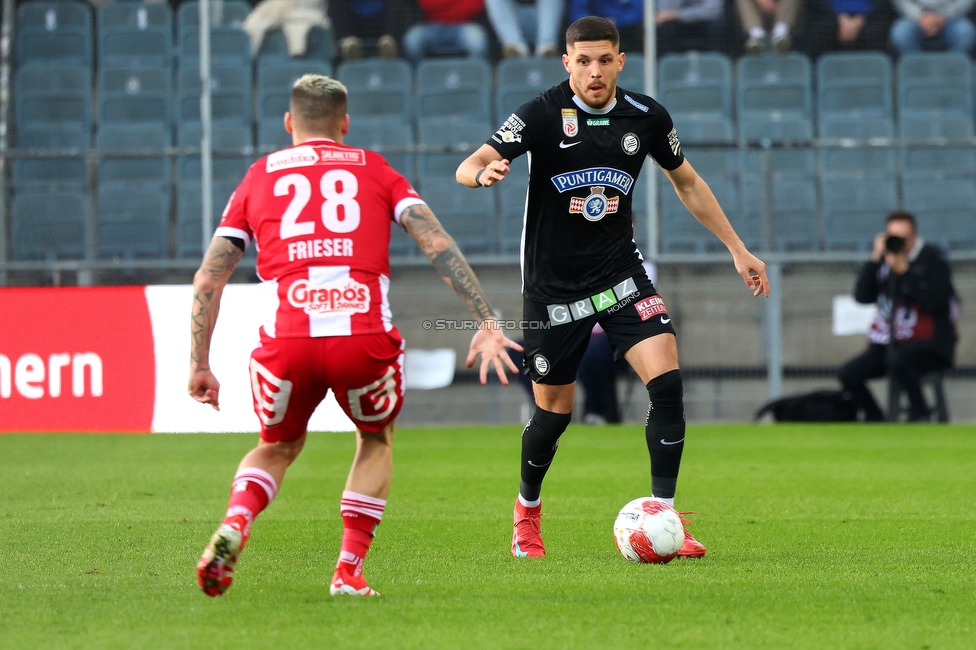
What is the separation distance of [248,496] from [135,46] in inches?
514

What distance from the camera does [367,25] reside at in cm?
1602

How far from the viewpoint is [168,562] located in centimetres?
521

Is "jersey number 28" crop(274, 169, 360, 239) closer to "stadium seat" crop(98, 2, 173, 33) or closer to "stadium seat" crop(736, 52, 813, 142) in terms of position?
"stadium seat" crop(736, 52, 813, 142)

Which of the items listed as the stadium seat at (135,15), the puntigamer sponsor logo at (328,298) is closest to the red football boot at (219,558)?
the puntigamer sponsor logo at (328,298)

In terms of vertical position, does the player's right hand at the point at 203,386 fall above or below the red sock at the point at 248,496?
Result: above

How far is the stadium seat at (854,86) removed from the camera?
15.9m

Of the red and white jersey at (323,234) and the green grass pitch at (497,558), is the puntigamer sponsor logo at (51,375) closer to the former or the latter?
the green grass pitch at (497,558)

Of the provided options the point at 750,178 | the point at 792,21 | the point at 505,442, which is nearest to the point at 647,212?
the point at 750,178

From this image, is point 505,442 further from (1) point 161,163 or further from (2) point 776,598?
(2) point 776,598

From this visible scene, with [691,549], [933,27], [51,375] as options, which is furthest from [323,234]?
[933,27]

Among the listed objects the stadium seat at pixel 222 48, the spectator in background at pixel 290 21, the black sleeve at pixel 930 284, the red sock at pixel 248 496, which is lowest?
the red sock at pixel 248 496

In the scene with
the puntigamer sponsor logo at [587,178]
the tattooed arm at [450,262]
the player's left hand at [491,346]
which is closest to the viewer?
the player's left hand at [491,346]

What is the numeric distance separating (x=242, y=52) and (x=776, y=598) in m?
12.9

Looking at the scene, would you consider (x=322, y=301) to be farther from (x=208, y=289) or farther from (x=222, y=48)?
(x=222, y=48)
